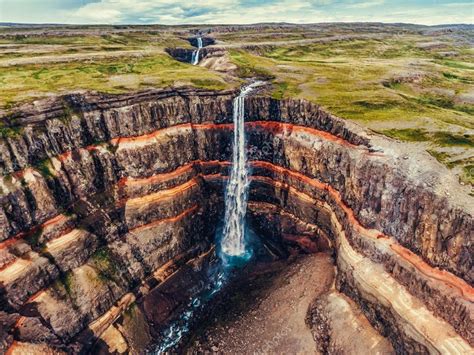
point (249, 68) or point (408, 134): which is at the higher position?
point (249, 68)

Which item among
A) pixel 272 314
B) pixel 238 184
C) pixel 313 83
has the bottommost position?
pixel 272 314

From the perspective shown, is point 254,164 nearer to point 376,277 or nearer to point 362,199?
point 362,199

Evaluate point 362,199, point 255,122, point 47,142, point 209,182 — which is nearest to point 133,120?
point 47,142

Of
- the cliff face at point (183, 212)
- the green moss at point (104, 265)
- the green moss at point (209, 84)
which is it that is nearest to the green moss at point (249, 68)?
the green moss at point (209, 84)

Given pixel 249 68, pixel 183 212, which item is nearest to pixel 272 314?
pixel 183 212

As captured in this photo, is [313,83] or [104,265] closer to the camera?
[104,265]

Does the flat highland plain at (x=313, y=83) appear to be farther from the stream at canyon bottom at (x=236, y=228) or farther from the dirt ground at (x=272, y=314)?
the dirt ground at (x=272, y=314)

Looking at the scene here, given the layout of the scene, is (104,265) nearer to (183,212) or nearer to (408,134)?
(183,212)
